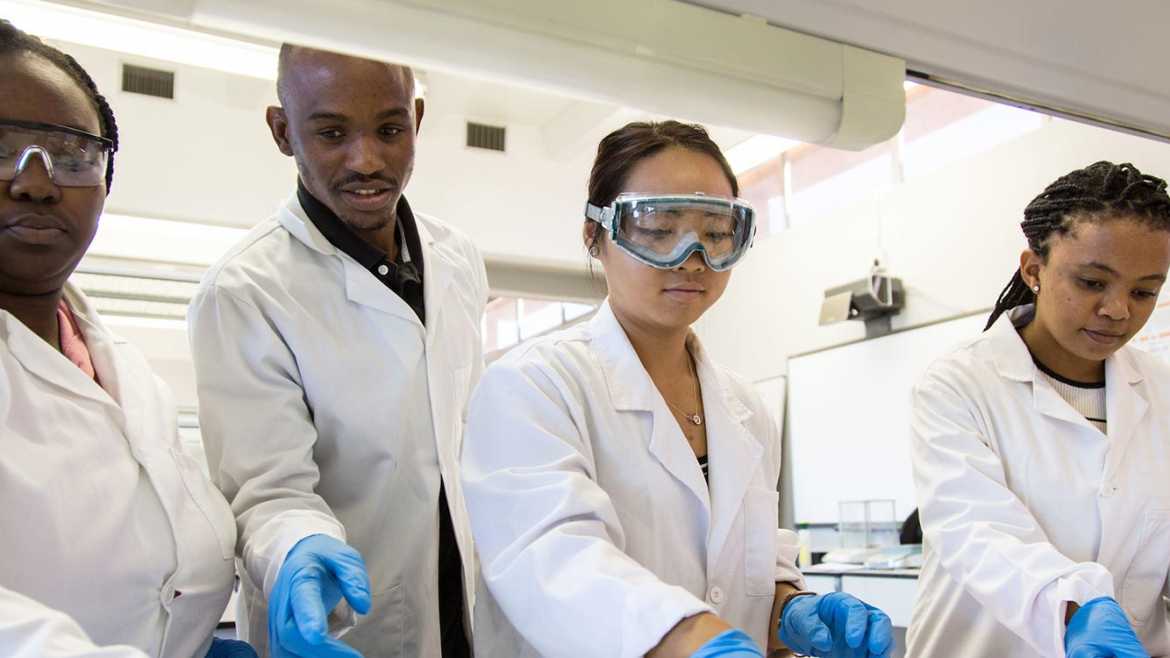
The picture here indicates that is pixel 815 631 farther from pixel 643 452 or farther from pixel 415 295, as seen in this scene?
pixel 415 295

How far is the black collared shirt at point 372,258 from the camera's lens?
1.78m

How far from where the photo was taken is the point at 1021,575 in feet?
4.95

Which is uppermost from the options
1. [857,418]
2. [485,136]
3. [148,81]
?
[148,81]

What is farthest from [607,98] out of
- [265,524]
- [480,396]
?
[265,524]

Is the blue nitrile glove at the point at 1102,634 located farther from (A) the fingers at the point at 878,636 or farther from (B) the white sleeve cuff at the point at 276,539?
(B) the white sleeve cuff at the point at 276,539

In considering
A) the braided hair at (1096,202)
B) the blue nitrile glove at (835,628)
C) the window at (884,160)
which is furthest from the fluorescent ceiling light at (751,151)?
the blue nitrile glove at (835,628)

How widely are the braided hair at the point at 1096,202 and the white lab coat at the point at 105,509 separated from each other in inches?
58.6

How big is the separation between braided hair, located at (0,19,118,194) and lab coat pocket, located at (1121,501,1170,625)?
1716 mm

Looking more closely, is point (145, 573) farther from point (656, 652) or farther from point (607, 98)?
point (607, 98)

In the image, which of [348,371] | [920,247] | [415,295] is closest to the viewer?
[348,371]

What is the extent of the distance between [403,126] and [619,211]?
1.81 ft

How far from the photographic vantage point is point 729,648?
961 mm

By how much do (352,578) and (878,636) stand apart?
2.13ft

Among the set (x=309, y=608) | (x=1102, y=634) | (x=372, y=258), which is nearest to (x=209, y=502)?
(x=309, y=608)
